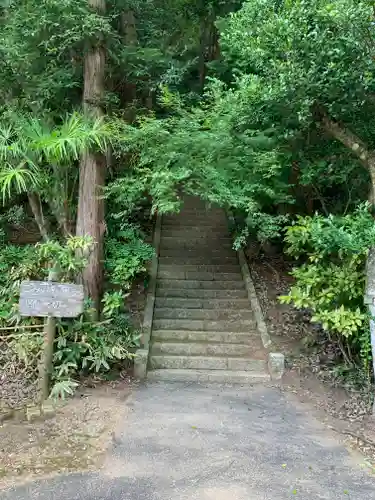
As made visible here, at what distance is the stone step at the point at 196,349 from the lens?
19.6 feet

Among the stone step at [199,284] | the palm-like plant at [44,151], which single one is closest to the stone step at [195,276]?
the stone step at [199,284]

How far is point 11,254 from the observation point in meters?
6.71

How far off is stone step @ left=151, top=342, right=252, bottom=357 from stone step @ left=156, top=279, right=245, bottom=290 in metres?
1.67

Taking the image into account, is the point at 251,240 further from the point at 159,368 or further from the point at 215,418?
the point at 215,418

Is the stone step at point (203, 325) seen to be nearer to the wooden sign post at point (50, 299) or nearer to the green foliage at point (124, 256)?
the green foliage at point (124, 256)

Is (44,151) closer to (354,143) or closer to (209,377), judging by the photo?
(209,377)

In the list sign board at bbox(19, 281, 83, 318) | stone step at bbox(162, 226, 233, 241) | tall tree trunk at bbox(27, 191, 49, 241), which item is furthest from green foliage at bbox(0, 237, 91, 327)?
stone step at bbox(162, 226, 233, 241)

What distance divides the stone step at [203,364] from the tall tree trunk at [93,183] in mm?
1245

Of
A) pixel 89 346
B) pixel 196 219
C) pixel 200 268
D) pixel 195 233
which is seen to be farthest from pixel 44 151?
pixel 196 219

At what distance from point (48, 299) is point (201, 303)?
3.24m

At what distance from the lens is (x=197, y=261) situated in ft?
27.8

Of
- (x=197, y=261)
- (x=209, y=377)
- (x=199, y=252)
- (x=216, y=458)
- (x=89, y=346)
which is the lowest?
(x=216, y=458)

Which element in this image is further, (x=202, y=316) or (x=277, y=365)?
(x=202, y=316)

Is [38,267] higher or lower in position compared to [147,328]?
higher
